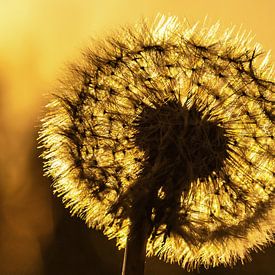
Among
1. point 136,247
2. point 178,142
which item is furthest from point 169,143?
point 136,247

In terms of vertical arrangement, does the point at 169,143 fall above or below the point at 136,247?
above

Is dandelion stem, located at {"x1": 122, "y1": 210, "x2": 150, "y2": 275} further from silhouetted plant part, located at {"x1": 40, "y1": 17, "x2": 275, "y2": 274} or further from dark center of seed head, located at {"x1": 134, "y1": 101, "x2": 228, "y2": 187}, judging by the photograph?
dark center of seed head, located at {"x1": 134, "y1": 101, "x2": 228, "y2": 187}

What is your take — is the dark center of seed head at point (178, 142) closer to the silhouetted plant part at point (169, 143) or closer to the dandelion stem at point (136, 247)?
the silhouetted plant part at point (169, 143)

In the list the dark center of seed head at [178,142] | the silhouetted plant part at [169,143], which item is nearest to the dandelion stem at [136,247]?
the silhouetted plant part at [169,143]

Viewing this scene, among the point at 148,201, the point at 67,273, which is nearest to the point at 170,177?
the point at 148,201

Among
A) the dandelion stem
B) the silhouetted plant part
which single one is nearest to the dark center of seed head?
the silhouetted plant part

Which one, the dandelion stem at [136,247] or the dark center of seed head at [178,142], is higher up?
the dark center of seed head at [178,142]

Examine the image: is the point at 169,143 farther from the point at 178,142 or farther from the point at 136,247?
the point at 136,247

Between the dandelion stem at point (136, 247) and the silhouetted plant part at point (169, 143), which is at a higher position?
the silhouetted plant part at point (169, 143)
